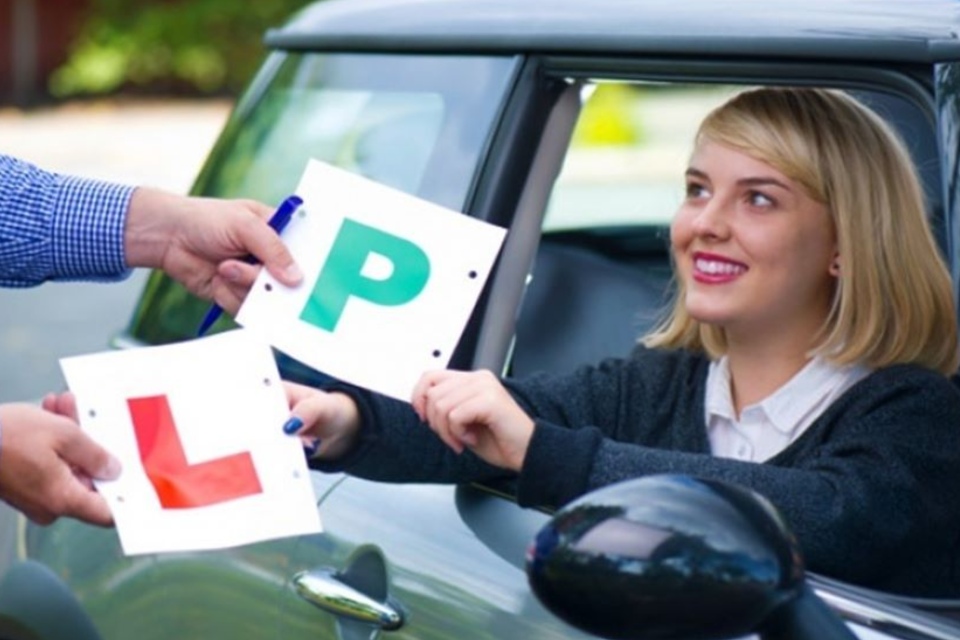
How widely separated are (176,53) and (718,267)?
78.5 feet

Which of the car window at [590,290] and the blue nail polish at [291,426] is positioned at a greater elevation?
the car window at [590,290]

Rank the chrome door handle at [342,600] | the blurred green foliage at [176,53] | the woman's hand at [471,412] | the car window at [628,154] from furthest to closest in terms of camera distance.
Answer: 1. the blurred green foliage at [176,53]
2. the car window at [628,154]
3. the chrome door handle at [342,600]
4. the woman's hand at [471,412]

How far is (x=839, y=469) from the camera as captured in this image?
8.20 ft

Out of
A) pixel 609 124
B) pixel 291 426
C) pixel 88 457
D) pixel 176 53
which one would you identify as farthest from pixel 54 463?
pixel 176 53

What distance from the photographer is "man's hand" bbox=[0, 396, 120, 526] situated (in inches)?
93.0

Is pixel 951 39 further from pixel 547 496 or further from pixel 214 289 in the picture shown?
pixel 214 289

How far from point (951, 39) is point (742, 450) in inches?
27.7

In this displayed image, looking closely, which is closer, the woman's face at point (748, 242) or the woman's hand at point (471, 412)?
the woman's hand at point (471, 412)

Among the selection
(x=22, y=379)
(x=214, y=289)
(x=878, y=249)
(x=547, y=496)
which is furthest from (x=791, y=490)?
(x=22, y=379)


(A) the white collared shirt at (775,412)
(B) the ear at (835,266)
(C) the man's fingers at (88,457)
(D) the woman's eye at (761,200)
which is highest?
(D) the woman's eye at (761,200)

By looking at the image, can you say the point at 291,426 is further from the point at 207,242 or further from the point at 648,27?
the point at 648,27

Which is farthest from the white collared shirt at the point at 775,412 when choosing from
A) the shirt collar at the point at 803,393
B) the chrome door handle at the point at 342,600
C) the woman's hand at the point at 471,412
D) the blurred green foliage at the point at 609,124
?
the blurred green foliage at the point at 609,124

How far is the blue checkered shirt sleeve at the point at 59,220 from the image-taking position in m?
2.87

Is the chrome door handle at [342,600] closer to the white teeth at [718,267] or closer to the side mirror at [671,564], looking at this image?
the white teeth at [718,267]
